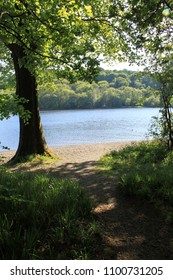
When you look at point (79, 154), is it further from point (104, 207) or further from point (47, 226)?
point (47, 226)

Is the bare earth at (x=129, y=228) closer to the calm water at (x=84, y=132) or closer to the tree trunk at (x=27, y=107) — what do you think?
the tree trunk at (x=27, y=107)

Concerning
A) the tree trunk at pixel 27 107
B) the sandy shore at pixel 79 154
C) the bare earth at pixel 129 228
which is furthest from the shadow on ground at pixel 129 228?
the sandy shore at pixel 79 154

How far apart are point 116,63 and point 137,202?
520 inches

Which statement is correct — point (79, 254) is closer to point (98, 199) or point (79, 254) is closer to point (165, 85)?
point (98, 199)

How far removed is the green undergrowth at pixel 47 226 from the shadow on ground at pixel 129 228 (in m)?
0.30

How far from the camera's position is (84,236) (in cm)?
382

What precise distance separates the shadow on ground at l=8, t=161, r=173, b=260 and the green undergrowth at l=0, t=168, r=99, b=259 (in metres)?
0.30

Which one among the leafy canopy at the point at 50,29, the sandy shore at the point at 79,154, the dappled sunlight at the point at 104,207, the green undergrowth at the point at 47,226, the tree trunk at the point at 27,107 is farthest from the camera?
Result: the sandy shore at the point at 79,154

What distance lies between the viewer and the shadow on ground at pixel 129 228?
3750mm

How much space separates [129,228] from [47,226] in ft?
4.85

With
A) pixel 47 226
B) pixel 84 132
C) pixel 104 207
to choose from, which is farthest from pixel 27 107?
pixel 84 132

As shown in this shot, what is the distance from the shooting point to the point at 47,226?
159 inches

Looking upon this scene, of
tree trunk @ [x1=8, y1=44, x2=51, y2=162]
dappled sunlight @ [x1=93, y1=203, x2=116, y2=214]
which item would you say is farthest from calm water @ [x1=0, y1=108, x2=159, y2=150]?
dappled sunlight @ [x1=93, y1=203, x2=116, y2=214]
